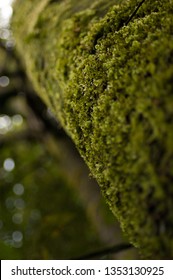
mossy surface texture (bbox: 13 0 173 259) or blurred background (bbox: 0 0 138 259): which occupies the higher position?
blurred background (bbox: 0 0 138 259)

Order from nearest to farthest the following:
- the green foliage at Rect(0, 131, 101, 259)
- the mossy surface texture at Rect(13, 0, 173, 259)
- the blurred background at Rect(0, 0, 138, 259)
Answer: the mossy surface texture at Rect(13, 0, 173, 259)
the blurred background at Rect(0, 0, 138, 259)
the green foliage at Rect(0, 131, 101, 259)

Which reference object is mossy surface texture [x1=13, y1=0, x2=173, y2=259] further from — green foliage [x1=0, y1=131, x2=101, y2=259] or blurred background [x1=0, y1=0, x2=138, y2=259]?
green foliage [x1=0, y1=131, x2=101, y2=259]

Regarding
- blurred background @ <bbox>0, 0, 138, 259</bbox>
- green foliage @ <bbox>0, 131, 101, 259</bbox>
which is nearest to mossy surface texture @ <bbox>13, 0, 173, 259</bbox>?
blurred background @ <bbox>0, 0, 138, 259</bbox>

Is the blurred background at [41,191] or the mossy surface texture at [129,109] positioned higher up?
the blurred background at [41,191]

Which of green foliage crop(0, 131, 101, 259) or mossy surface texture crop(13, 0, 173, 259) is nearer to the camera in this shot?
mossy surface texture crop(13, 0, 173, 259)

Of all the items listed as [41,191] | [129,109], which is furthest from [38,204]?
[129,109]

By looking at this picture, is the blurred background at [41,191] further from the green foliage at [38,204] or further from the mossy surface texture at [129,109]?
the mossy surface texture at [129,109]

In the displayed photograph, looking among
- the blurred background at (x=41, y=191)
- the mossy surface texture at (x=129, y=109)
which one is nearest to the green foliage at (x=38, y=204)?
the blurred background at (x=41, y=191)
